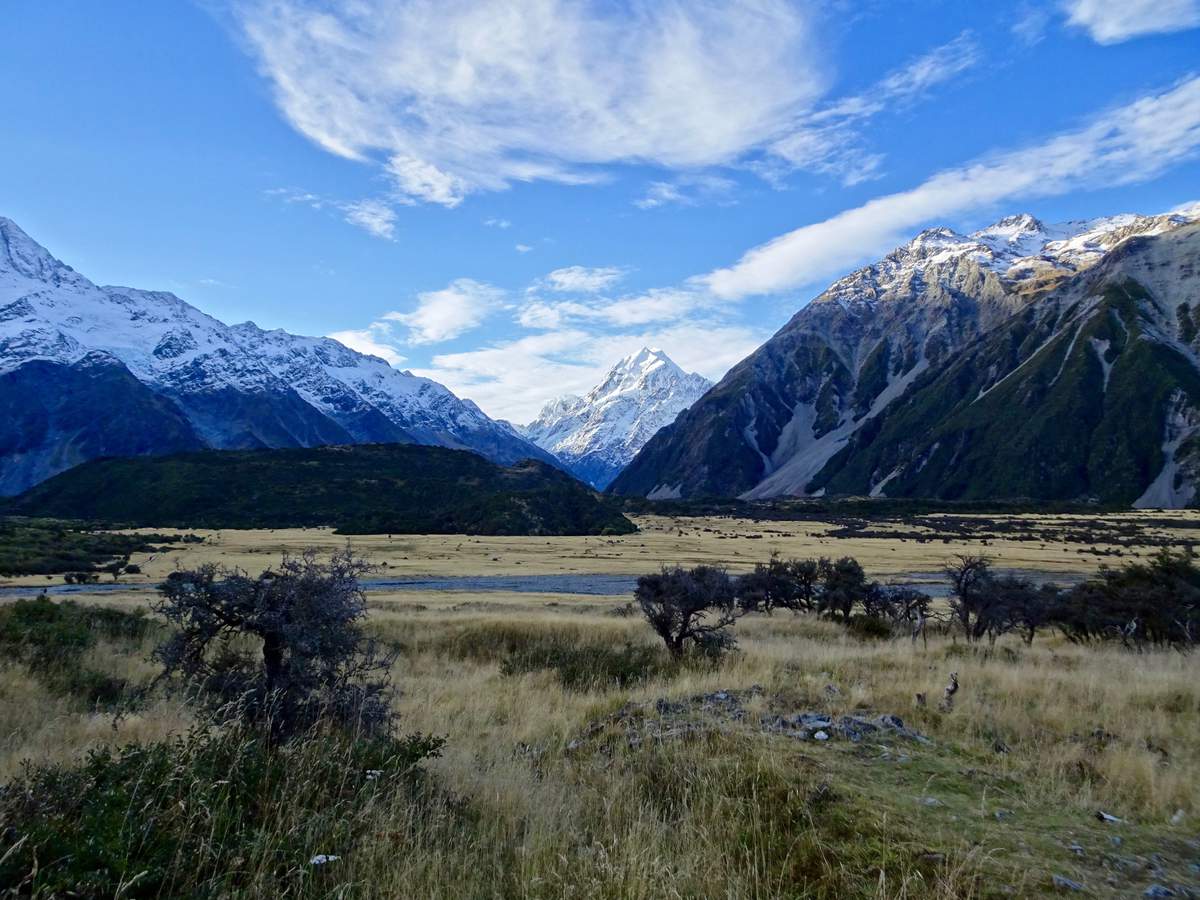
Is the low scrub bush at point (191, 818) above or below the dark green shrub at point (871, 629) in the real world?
above

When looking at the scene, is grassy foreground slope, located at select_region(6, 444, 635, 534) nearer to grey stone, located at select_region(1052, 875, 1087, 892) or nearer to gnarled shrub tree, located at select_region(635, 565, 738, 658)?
gnarled shrub tree, located at select_region(635, 565, 738, 658)

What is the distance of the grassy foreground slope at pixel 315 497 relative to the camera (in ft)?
416

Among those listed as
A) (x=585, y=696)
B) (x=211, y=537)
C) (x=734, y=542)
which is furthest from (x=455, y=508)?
(x=585, y=696)

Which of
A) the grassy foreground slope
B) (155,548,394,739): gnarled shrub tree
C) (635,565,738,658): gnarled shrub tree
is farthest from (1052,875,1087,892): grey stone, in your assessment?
the grassy foreground slope

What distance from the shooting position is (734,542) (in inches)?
4063

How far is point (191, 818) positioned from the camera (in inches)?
178

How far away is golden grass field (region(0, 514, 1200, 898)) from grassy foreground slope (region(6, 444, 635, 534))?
10851cm

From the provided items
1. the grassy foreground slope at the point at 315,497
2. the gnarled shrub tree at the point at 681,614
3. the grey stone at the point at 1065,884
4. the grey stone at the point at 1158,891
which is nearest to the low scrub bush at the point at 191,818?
the grey stone at the point at 1065,884

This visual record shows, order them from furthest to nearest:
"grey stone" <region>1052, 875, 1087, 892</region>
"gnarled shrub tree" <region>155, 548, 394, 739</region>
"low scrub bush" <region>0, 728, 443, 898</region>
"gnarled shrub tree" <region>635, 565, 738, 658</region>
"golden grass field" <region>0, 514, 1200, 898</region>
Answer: "gnarled shrub tree" <region>635, 565, 738, 658</region> → "gnarled shrub tree" <region>155, 548, 394, 739</region> → "golden grass field" <region>0, 514, 1200, 898</region> → "grey stone" <region>1052, 875, 1087, 892</region> → "low scrub bush" <region>0, 728, 443, 898</region>

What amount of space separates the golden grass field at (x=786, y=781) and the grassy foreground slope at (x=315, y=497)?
356 ft

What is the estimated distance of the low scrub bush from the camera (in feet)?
13.1

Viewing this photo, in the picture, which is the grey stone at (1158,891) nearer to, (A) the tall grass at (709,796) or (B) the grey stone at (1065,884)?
(A) the tall grass at (709,796)

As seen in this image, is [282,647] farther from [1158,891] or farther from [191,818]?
[1158,891]

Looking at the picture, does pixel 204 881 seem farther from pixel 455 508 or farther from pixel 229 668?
pixel 455 508
